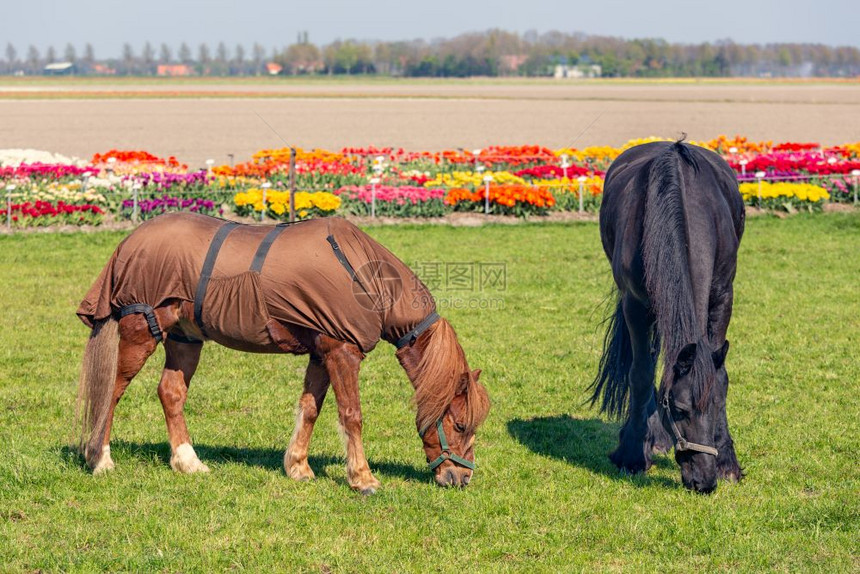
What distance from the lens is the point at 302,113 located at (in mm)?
55781

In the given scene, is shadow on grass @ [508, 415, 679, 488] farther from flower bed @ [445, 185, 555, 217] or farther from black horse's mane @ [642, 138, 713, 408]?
flower bed @ [445, 185, 555, 217]

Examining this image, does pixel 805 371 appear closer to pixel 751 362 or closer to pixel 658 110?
pixel 751 362

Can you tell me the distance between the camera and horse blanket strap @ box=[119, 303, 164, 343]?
6637 millimetres

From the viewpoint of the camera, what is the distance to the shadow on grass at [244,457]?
7.14 metres

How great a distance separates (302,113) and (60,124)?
45.9ft

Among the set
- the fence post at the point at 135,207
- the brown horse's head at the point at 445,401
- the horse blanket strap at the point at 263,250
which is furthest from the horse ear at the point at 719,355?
the fence post at the point at 135,207

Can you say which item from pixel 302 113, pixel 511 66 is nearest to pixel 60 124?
pixel 302 113

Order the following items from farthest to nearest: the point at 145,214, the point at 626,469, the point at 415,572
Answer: the point at 145,214
the point at 626,469
the point at 415,572

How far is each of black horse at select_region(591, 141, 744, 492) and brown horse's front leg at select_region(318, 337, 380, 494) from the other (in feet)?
6.49

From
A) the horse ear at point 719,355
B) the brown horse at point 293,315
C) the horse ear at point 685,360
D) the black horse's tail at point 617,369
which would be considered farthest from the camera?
the black horse's tail at point 617,369

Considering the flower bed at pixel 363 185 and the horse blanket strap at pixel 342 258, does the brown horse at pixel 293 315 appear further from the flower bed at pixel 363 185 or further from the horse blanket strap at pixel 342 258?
the flower bed at pixel 363 185

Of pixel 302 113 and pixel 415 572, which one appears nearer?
pixel 415 572

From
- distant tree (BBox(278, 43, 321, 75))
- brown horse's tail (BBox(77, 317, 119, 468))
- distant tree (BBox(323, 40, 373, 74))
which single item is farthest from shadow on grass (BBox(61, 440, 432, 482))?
distant tree (BBox(278, 43, 321, 75))

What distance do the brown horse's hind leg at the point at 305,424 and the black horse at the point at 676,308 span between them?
7.55 ft
